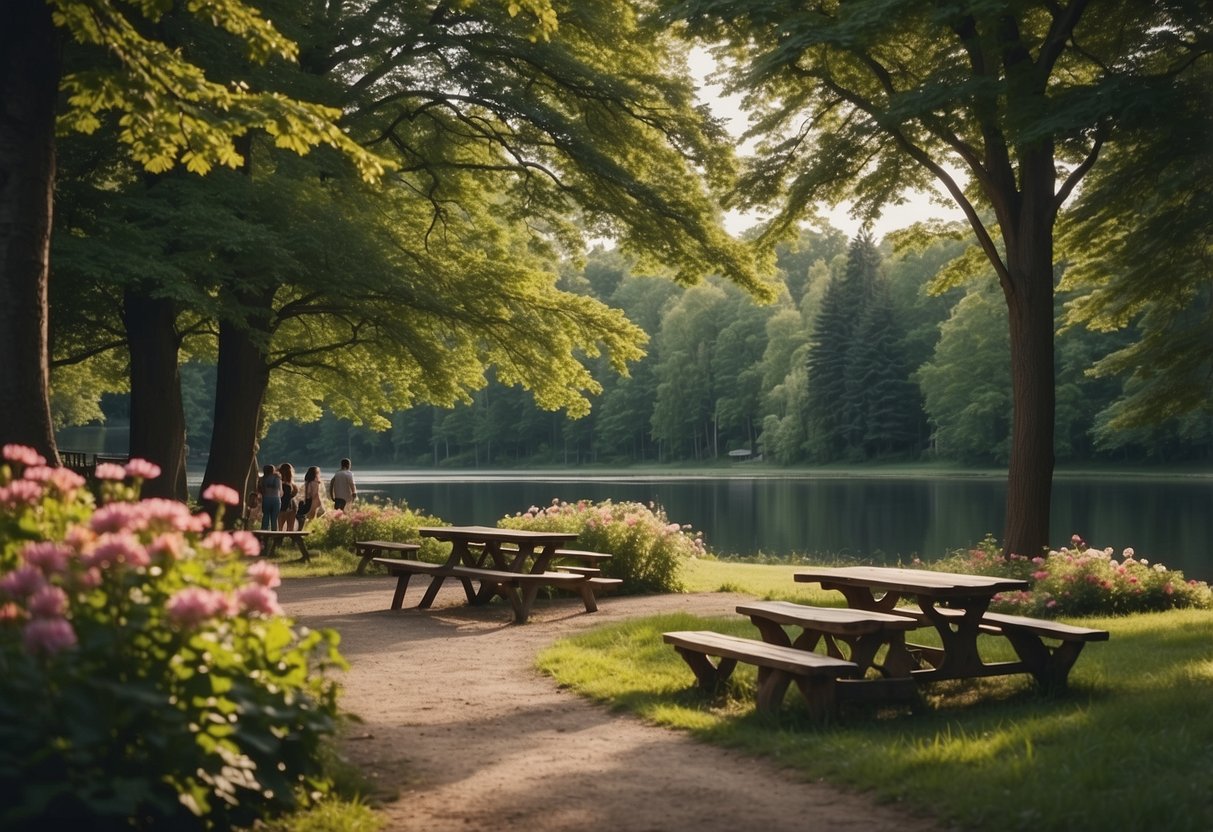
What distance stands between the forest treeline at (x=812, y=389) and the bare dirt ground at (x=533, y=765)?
170 ft

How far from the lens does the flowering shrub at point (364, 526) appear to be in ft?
68.8

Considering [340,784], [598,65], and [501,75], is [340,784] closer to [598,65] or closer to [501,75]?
[501,75]

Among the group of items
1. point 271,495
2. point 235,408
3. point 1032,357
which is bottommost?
point 271,495

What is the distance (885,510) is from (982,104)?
28707 millimetres

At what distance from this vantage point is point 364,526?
21.4m

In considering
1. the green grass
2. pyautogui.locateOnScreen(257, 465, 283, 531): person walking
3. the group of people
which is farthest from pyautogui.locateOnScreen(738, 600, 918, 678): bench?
the group of people

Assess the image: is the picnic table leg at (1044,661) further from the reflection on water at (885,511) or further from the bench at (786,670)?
the reflection on water at (885,511)

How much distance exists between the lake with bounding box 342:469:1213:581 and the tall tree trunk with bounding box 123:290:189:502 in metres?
14.2

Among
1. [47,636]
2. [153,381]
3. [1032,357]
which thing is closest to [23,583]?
[47,636]

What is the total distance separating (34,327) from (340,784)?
3729mm

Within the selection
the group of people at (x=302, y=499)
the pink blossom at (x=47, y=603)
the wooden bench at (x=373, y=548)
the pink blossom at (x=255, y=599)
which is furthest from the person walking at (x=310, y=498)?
the pink blossom at (x=47, y=603)

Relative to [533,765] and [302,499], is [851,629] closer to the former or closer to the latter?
[533,765]

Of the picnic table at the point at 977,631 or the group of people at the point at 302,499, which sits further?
the group of people at the point at 302,499

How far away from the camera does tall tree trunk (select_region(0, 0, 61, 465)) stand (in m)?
7.30
